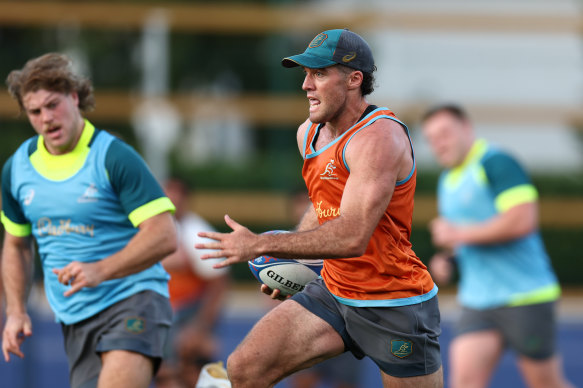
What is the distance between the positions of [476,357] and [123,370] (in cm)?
314

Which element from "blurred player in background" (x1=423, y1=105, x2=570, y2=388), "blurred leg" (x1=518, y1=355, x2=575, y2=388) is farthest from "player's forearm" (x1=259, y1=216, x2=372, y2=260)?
"blurred leg" (x1=518, y1=355, x2=575, y2=388)

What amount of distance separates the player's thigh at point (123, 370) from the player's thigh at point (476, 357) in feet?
9.48

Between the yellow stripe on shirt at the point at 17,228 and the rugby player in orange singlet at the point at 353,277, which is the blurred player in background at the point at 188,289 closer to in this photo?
the yellow stripe on shirt at the point at 17,228

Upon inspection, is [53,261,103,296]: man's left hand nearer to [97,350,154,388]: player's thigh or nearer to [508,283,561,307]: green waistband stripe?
[97,350,154,388]: player's thigh

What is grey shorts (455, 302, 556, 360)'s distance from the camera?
22.3ft

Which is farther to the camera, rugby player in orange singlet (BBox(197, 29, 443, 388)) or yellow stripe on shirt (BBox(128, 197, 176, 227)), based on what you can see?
yellow stripe on shirt (BBox(128, 197, 176, 227))

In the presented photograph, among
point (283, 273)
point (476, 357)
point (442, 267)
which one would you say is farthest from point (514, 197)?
point (283, 273)

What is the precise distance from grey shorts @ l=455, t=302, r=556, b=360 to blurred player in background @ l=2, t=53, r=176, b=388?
2.89 meters

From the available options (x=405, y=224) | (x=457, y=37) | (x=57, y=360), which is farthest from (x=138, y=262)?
(x=457, y=37)

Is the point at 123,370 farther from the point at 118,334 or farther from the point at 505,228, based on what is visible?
the point at 505,228

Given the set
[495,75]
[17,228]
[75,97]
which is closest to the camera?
[75,97]

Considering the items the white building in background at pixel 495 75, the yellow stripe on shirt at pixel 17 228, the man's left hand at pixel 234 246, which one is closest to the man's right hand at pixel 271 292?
the man's left hand at pixel 234 246

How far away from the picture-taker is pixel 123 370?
4.66 meters

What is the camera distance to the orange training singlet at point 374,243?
444 cm
